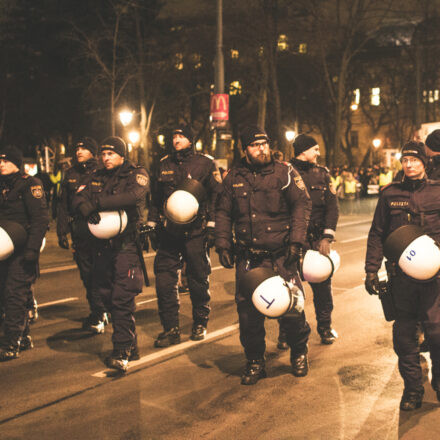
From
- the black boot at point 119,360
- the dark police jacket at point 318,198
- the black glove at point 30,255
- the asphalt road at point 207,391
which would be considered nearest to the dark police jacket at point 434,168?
the dark police jacket at point 318,198

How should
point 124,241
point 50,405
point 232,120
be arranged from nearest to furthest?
1. point 50,405
2. point 124,241
3. point 232,120

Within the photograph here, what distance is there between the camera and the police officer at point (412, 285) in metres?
4.54

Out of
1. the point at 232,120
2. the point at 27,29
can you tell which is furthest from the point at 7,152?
the point at 232,120

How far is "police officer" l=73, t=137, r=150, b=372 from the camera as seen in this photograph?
18.0ft

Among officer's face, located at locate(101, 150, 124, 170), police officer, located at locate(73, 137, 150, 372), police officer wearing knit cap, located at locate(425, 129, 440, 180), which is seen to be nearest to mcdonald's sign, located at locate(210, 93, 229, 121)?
police officer wearing knit cap, located at locate(425, 129, 440, 180)

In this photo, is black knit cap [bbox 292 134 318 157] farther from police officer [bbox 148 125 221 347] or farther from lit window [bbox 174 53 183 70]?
lit window [bbox 174 53 183 70]

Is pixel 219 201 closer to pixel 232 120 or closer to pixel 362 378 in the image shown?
pixel 362 378

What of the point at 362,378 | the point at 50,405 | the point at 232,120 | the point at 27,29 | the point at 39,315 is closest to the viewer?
the point at 50,405

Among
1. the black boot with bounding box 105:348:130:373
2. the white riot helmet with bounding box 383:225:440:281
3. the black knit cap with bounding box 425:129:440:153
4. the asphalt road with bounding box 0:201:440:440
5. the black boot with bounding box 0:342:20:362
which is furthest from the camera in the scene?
the black knit cap with bounding box 425:129:440:153

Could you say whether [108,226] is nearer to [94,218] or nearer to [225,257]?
[94,218]

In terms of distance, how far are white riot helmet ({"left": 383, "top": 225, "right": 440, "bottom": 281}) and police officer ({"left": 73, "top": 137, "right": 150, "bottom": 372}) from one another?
7.19ft

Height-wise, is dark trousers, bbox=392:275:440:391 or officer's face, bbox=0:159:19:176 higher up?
officer's face, bbox=0:159:19:176

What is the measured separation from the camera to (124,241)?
5.62 metres

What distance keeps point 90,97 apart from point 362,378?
34.0 meters
